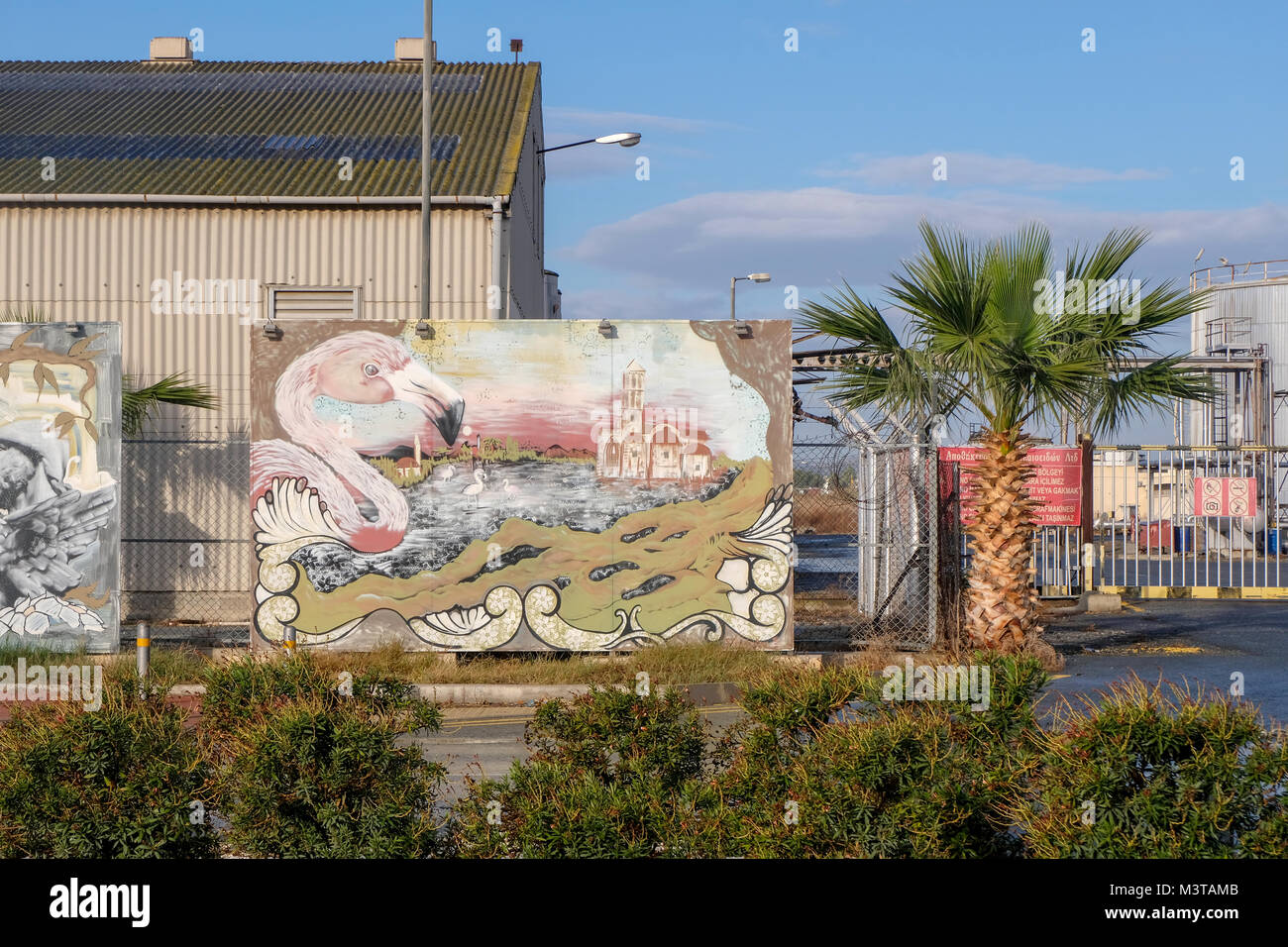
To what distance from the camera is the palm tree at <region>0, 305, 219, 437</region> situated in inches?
615

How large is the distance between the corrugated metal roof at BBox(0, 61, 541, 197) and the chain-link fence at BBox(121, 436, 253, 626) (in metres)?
3.97

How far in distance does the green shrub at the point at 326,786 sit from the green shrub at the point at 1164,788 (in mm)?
2392

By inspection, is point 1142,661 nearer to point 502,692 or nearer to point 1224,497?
point 502,692

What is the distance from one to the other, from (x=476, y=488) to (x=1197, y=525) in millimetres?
23627

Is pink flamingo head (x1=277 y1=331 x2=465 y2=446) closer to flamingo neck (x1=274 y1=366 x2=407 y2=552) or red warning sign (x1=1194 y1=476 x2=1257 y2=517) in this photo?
flamingo neck (x1=274 y1=366 x2=407 y2=552)

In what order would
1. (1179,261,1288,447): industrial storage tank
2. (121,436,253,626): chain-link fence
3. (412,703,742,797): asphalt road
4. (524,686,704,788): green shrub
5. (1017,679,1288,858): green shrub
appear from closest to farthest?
(1017,679,1288,858): green shrub < (524,686,704,788): green shrub < (412,703,742,797): asphalt road < (121,436,253,626): chain-link fence < (1179,261,1288,447): industrial storage tank

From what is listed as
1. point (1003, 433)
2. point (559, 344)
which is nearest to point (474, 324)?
point (559, 344)

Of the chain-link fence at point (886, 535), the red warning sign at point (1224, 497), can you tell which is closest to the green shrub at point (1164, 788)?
the chain-link fence at point (886, 535)

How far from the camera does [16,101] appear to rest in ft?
76.2

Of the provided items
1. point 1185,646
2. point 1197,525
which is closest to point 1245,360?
point 1197,525

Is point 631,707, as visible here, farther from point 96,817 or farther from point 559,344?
point 559,344

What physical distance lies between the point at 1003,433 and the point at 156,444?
11.7 metres

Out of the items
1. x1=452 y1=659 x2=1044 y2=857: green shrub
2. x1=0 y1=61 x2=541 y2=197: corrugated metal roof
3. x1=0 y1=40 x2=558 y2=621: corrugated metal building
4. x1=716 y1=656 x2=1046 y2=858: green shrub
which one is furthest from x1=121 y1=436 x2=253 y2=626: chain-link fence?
x1=716 y1=656 x2=1046 y2=858: green shrub

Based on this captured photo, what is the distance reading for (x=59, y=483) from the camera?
13359 mm
